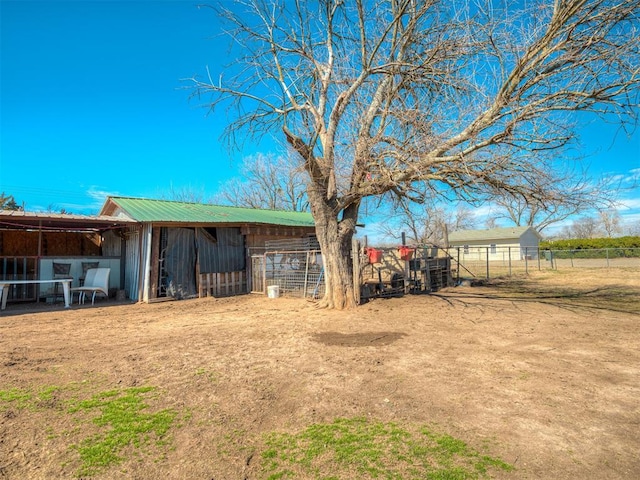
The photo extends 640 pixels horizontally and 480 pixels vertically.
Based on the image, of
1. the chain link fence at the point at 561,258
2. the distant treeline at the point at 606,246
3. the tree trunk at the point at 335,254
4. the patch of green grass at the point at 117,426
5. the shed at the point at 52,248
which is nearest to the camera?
the patch of green grass at the point at 117,426

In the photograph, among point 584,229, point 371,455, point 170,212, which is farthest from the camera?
point 584,229

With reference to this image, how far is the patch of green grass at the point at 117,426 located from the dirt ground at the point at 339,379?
112 mm

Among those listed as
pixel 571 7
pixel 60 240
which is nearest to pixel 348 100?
pixel 571 7

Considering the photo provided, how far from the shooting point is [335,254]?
949cm

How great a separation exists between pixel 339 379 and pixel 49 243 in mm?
13146

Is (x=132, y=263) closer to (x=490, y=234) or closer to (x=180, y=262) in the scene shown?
(x=180, y=262)

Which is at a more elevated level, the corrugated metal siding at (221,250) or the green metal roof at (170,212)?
the green metal roof at (170,212)

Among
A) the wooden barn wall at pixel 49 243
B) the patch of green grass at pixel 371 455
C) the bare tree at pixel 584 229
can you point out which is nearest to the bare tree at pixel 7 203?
the wooden barn wall at pixel 49 243

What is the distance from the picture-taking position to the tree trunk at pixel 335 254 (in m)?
9.42

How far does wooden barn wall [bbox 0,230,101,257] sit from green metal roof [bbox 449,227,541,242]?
40263mm

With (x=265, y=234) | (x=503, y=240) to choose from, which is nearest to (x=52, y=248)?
(x=265, y=234)

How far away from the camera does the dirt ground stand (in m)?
2.74

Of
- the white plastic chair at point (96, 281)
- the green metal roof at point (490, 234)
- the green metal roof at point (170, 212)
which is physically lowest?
the white plastic chair at point (96, 281)

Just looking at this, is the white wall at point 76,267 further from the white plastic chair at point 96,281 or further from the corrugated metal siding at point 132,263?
the white plastic chair at point 96,281
